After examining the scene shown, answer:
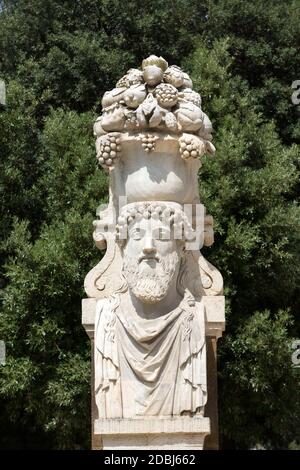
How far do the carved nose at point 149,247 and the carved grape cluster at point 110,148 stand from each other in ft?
2.91

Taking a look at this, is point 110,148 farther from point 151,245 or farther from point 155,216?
point 151,245

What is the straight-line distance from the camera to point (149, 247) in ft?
31.6

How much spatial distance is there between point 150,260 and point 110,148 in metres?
1.16

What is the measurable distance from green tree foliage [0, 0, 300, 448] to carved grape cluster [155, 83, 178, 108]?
6.68 meters

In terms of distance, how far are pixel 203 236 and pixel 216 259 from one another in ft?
21.3

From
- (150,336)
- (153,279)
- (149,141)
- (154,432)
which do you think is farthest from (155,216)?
(154,432)

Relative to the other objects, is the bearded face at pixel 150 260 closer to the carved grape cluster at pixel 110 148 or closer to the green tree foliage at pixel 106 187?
the carved grape cluster at pixel 110 148

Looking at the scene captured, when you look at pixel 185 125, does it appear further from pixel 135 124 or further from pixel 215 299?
pixel 215 299

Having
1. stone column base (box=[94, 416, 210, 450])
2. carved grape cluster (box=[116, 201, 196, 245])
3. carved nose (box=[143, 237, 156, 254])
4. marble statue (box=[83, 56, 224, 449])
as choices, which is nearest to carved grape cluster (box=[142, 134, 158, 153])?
marble statue (box=[83, 56, 224, 449])

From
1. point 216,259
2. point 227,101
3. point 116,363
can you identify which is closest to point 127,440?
point 116,363

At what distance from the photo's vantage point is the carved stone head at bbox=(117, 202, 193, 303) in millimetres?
9641

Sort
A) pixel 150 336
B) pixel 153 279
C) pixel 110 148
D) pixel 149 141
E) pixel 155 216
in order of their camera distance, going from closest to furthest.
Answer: pixel 150 336 < pixel 153 279 < pixel 155 216 < pixel 149 141 < pixel 110 148

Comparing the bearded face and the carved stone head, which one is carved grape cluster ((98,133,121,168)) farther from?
the bearded face

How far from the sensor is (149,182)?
32.6 feet
